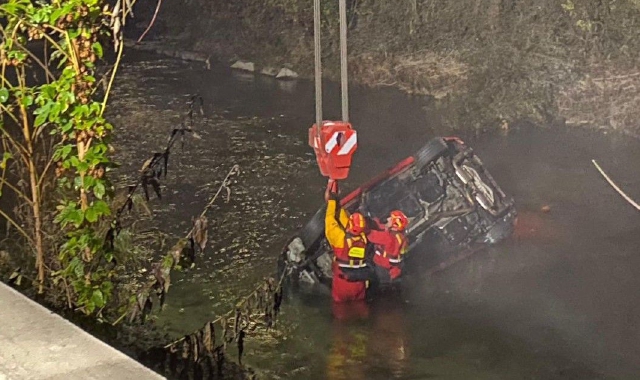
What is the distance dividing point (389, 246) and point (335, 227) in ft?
2.11

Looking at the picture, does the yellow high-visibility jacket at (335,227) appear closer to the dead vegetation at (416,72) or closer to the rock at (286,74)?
the dead vegetation at (416,72)

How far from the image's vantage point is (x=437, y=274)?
7.54 m

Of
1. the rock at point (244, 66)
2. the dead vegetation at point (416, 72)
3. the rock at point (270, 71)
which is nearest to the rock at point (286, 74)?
the rock at point (270, 71)

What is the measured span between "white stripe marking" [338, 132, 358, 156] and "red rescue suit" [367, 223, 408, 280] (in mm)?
1449

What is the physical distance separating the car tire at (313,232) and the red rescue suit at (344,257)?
1.07ft

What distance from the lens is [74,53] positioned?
443 cm

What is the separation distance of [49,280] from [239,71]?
13.8 m

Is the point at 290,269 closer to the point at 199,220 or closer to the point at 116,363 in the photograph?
the point at 199,220

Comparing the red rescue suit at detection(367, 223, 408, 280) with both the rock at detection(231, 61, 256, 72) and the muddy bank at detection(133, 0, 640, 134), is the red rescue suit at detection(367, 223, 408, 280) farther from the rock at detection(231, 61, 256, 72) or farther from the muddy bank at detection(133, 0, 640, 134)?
the rock at detection(231, 61, 256, 72)

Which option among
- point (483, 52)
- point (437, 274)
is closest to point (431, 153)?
point (437, 274)

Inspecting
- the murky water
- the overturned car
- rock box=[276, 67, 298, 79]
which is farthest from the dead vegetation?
the overturned car

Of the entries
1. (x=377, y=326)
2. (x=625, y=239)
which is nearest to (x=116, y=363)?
(x=377, y=326)

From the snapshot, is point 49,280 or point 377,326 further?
point 377,326

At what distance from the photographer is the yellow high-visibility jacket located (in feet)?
21.1
